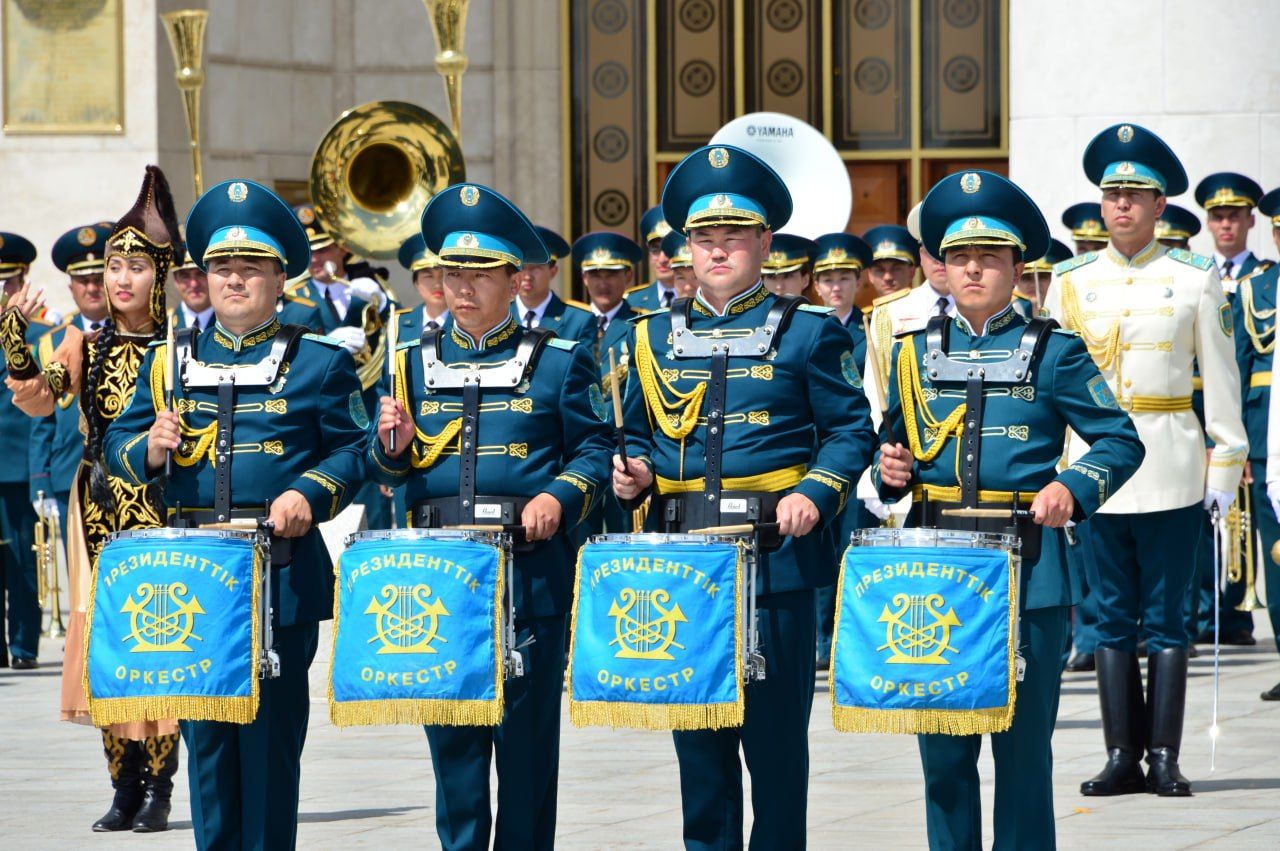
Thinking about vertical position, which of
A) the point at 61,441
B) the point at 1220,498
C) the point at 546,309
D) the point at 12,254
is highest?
the point at 12,254

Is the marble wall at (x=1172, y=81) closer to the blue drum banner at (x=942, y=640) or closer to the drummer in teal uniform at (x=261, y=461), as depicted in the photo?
the drummer in teal uniform at (x=261, y=461)

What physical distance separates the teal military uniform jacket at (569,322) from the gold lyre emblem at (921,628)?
5.63 metres

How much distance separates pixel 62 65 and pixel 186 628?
1115 cm

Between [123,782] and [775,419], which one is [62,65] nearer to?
[123,782]

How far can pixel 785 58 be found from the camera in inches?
778

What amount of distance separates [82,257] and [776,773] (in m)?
5.04

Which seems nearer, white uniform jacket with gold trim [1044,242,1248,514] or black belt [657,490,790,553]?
black belt [657,490,790,553]

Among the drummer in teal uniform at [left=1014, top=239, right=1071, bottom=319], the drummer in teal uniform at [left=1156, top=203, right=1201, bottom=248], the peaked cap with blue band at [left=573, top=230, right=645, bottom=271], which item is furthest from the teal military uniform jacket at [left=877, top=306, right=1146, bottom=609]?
the peaked cap with blue band at [left=573, top=230, right=645, bottom=271]

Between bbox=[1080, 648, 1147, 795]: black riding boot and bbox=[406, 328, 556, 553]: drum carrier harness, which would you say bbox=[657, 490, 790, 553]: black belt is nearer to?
bbox=[406, 328, 556, 553]: drum carrier harness

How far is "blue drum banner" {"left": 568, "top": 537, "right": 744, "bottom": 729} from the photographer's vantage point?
6512mm

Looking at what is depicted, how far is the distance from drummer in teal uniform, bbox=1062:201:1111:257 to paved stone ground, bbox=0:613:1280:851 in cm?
260

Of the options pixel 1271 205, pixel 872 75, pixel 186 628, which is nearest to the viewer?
pixel 186 628

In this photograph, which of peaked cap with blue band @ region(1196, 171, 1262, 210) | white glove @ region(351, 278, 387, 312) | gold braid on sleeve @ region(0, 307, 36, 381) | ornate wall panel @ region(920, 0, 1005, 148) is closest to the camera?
gold braid on sleeve @ region(0, 307, 36, 381)

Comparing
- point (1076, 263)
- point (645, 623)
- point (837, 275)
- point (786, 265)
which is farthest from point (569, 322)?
point (645, 623)
